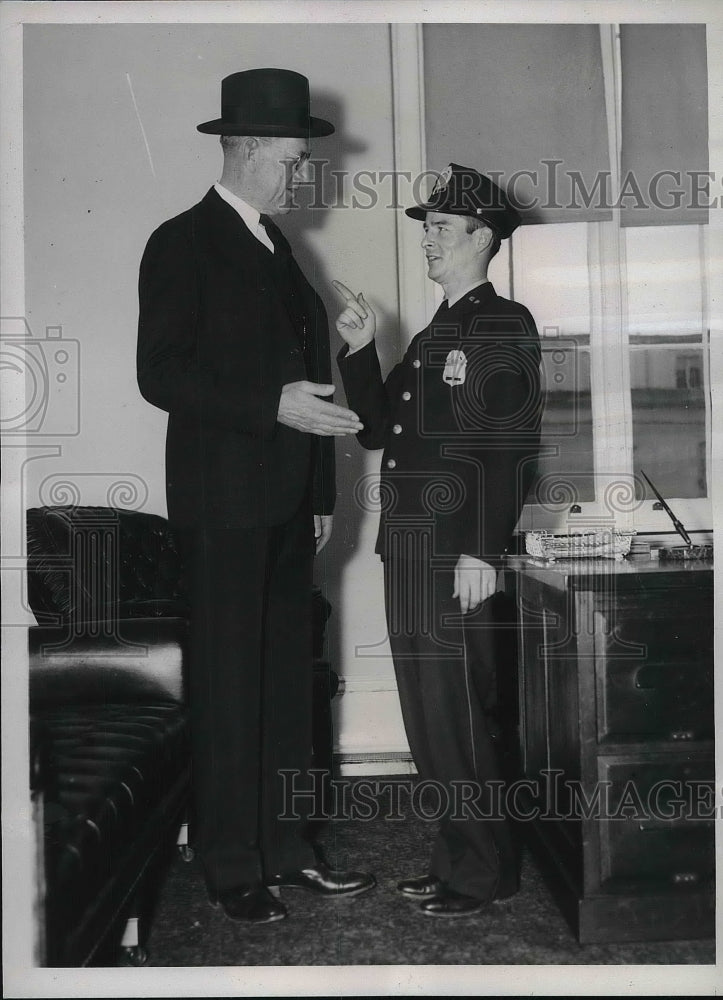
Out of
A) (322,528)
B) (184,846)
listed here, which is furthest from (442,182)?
(184,846)

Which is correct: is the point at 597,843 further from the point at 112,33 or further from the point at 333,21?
the point at 112,33

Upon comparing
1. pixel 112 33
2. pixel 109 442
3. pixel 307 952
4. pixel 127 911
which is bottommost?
pixel 307 952

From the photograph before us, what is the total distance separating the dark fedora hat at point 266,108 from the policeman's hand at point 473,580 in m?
1.04

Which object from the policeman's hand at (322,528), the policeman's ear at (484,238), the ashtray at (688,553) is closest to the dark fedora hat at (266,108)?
the policeman's ear at (484,238)

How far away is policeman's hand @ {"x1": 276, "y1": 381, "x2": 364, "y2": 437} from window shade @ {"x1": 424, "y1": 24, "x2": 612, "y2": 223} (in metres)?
0.62

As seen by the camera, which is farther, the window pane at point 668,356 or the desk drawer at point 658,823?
the window pane at point 668,356

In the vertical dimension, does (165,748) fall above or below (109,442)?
below

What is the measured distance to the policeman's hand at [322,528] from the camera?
1836 millimetres

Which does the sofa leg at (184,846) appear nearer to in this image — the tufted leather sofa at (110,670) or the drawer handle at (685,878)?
the tufted leather sofa at (110,670)

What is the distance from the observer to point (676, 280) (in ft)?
6.17

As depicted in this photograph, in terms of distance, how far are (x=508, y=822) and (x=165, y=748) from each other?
79cm

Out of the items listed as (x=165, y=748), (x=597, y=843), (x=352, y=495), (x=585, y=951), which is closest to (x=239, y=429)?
(x=352, y=495)

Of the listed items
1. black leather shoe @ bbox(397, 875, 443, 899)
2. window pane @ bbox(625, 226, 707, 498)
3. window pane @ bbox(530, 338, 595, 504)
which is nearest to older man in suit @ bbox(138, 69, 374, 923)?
black leather shoe @ bbox(397, 875, 443, 899)

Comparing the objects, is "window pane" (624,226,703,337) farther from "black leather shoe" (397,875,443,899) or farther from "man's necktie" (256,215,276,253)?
"black leather shoe" (397,875,443,899)
